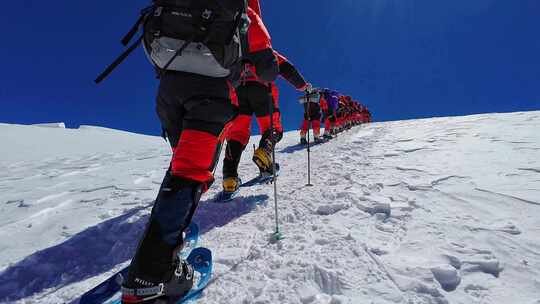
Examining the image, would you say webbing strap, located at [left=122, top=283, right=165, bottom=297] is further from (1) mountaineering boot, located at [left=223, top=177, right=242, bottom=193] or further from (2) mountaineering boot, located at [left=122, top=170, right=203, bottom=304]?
(1) mountaineering boot, located at [left=223, top=177, right=242, bottom=193]

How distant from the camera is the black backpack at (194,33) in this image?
156 centimetres

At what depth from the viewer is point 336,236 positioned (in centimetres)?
204

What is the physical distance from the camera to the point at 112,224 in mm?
2617

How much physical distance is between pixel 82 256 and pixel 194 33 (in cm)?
174

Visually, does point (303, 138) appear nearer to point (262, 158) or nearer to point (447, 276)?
point (262, 158)

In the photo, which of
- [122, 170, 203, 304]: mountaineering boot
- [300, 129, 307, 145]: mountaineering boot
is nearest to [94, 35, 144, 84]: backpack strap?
[122, 170, 203, 304]: mountaineering boot

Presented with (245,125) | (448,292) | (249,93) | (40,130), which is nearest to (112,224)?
(245,125)

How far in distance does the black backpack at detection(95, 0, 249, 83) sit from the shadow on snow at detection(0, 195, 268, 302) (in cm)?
136

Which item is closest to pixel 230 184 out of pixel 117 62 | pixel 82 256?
pixel 82 256

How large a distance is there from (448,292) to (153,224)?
142cm

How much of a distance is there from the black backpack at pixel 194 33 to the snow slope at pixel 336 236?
1.21m

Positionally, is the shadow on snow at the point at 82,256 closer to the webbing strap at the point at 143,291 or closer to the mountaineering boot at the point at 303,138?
the webbing strap at the point at 143,291

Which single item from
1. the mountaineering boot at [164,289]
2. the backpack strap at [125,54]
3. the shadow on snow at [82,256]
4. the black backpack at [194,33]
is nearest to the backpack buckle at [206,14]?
the black backpack at [194,33]

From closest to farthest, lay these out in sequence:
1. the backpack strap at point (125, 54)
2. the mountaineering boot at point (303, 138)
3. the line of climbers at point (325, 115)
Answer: the backpack strap at point (125, 54)
the mountaineering boot at point (303, 138)
the line of climbers at point (325, 115)
